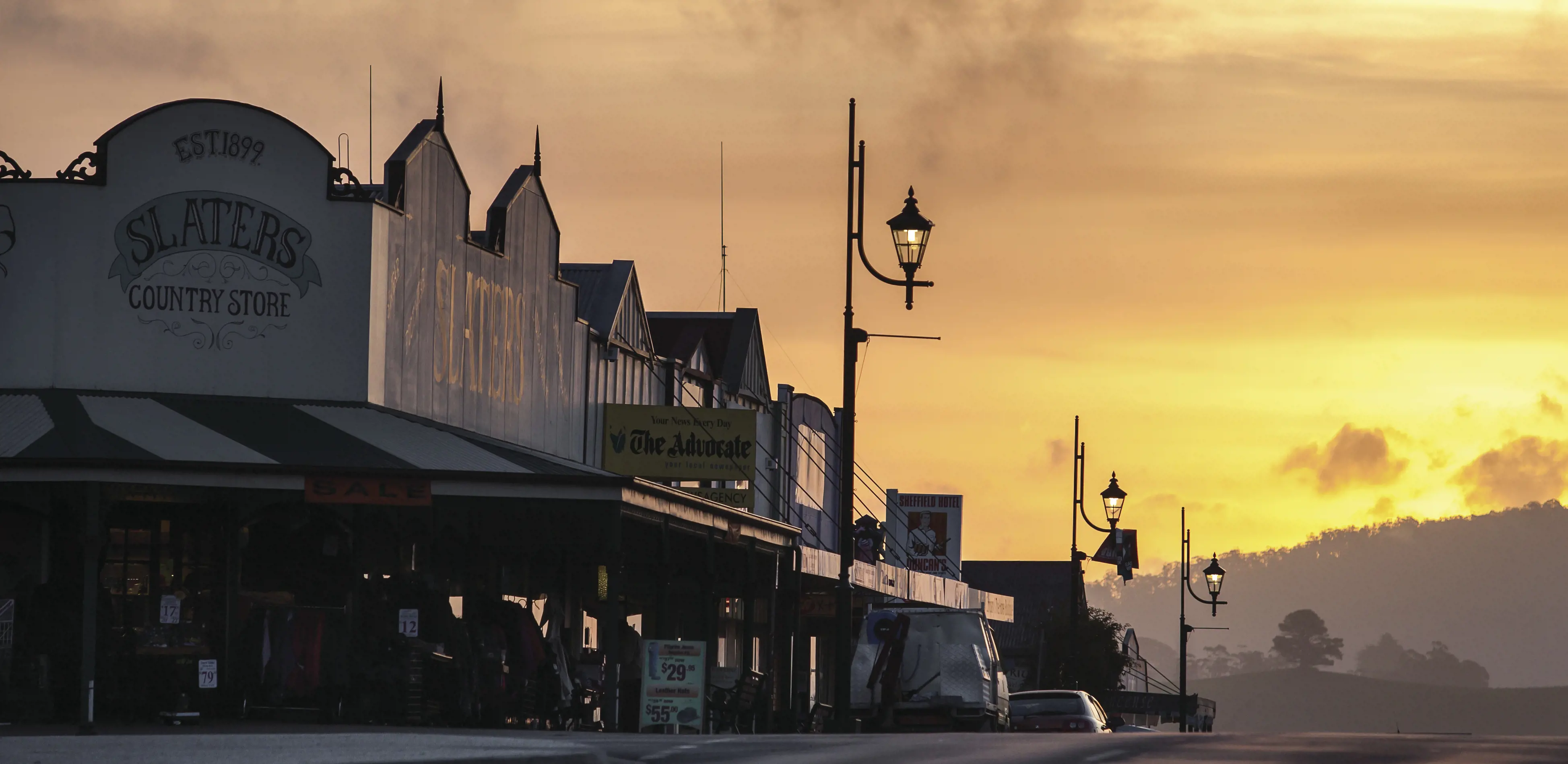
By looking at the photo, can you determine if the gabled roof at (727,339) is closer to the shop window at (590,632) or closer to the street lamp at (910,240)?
the shop window at (590,632)

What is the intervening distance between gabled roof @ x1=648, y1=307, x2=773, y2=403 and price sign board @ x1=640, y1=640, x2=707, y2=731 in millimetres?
13956

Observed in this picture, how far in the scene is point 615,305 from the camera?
114 feet

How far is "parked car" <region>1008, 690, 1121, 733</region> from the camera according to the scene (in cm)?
3120

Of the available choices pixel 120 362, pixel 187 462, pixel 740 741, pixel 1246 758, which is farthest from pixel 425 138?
pixel 1246 758

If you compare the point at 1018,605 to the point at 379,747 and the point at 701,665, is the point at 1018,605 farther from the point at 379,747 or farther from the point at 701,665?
the point at 379,747

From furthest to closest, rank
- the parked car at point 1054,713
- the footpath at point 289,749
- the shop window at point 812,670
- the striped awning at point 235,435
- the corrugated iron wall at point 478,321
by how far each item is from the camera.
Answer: the shop window at point 812,670 < the parked car at point 1054,713 < the corrugated iron wall at point 478,321 < the striped awning at point 235,435 < the footpath at point 289,749

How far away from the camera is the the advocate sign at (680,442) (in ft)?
108

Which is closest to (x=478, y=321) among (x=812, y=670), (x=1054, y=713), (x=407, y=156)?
(x=407, y=156)

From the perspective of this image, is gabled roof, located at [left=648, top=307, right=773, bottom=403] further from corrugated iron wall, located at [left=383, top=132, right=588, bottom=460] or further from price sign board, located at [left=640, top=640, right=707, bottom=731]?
price sign board, located at [left=640, top=640, right=707, bottom=731]

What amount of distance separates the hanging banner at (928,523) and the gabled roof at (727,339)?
39.8ft

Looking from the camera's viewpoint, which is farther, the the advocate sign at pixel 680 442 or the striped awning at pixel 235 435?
the the advocate sign at pixel 680 442

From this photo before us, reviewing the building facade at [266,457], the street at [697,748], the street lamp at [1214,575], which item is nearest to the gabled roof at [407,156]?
the building facade at [266,457]

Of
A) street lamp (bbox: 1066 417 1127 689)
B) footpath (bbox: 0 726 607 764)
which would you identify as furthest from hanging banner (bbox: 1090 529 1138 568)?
footpath (bbox: 0 726 607 764)

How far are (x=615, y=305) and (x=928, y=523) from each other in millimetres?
21925
